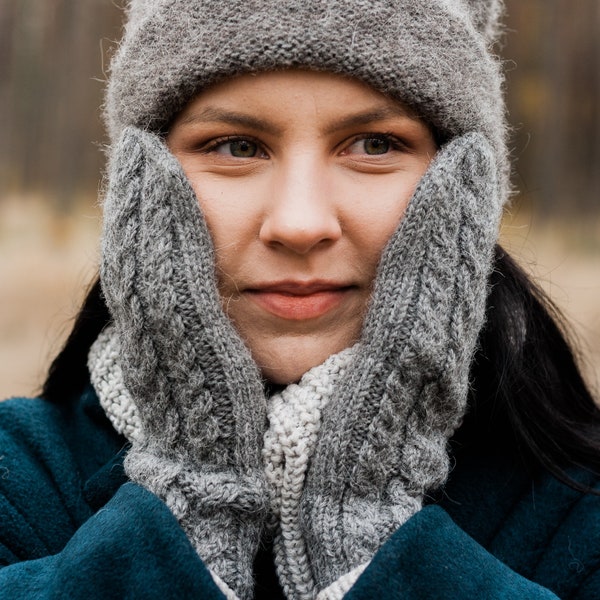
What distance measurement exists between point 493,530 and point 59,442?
0.95m

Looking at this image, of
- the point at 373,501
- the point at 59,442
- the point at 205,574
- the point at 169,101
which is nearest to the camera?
the point at 205,574

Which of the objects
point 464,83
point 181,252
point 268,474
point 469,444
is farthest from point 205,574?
point 464,83

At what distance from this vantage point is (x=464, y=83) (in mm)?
1781

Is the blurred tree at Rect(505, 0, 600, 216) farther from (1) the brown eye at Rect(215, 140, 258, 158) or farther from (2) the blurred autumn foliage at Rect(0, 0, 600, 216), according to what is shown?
(1) the brown eye at Rect(215, 140, 258, 158)

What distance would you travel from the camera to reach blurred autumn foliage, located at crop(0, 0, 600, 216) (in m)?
5.16

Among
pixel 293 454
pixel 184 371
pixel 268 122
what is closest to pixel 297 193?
pixel 268 122

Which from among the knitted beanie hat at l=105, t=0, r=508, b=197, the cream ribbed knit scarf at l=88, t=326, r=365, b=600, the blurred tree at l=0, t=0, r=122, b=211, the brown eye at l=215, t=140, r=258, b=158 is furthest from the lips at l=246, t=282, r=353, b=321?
the blurred tree at l=0, t=0, r=122, b=211

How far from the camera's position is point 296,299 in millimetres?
1670

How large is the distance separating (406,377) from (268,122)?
556 mm

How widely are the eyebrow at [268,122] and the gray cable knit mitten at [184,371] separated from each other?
116 millimetres

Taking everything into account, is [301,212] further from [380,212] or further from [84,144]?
[84,144]

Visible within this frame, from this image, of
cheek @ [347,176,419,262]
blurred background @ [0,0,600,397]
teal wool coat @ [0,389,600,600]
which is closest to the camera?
teal wool coat @ [0,389,600,600]

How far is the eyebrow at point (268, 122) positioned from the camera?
64.6 inches

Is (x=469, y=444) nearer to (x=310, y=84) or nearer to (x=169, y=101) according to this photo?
(x=310, y=84)
